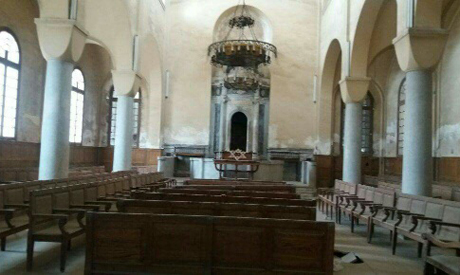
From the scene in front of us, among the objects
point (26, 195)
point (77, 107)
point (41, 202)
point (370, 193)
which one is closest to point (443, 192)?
point (370, 193)

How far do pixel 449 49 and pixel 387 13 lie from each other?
8.63ft

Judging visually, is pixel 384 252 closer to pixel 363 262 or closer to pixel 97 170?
pixel 363 262

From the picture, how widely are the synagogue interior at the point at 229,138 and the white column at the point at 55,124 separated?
0.04m

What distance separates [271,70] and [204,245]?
16.9 m

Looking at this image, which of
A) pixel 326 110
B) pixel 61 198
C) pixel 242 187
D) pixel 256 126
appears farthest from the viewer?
pixel 256 126

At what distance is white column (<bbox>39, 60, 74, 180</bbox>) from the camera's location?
354 inches

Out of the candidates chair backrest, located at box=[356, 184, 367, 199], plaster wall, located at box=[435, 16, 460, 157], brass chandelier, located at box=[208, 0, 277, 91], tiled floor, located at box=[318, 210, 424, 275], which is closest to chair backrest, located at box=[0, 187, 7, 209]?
tiled floor, located at box=[318, 210, 424, 275]

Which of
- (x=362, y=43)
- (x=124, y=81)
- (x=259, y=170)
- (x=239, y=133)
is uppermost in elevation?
(x=362, y=43)

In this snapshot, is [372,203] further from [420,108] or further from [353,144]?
[353,144]

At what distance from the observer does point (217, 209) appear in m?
5.23

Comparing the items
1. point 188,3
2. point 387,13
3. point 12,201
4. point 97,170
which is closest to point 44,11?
point 12,201

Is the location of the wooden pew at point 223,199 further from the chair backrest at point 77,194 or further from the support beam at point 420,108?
the support beam at point 420,108

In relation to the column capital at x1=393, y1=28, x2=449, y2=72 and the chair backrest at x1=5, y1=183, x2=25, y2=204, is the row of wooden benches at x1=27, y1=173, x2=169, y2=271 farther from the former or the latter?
the column capital at x1=393, y1=28, x2=449, y2=72

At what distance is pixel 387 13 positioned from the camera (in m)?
13.2
